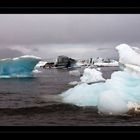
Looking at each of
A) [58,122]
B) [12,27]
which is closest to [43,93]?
[58,122]

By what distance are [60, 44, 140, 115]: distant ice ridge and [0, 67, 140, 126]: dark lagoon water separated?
0.05m

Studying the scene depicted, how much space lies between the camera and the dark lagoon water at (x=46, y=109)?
3648 millimetres

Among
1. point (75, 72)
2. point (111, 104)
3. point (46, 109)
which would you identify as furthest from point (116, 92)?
point (46, 109)

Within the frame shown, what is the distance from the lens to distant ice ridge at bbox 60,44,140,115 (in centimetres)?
364

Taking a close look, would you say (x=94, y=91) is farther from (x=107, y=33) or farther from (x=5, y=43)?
(x=5, y=43)

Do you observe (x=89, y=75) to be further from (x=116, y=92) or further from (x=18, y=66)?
(x=18, y=66)

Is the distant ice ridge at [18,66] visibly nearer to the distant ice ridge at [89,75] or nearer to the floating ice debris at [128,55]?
the distant ice ridge at [89,75]

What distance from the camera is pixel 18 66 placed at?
3914mm

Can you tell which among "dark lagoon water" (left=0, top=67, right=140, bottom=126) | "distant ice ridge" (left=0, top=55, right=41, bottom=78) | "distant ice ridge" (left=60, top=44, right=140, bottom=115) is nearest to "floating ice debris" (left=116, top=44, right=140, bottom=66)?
"distant ice ridge" (left=60, top=44, right=140, bottom=115)

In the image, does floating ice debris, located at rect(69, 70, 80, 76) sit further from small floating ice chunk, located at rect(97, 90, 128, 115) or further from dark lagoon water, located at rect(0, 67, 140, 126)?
small floating ice chunk, located at rect(97, 90, 128, 115)

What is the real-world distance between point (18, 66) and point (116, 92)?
745 mm

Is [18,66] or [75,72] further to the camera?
[18,66]
